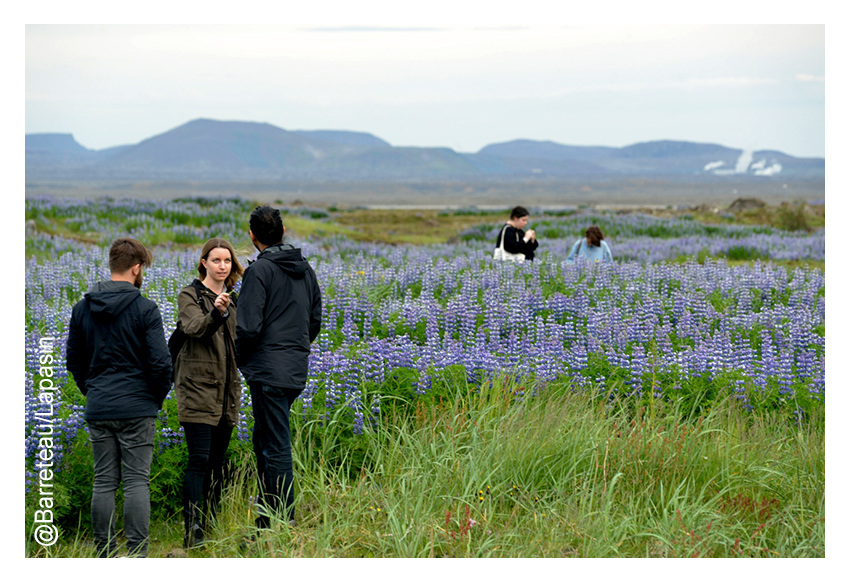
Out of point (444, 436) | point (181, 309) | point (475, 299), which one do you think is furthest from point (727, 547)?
point (475, 299)

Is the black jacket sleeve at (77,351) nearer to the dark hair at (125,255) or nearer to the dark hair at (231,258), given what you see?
the dark hair at (125,255)

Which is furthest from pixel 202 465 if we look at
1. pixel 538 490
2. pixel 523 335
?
pixel 523 335

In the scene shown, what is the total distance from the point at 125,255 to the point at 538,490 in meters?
3.26

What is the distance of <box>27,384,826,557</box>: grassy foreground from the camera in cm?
487

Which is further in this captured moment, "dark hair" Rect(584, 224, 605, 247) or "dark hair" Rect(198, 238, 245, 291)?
"dark hair" Rect(584, 224, 605, 247)

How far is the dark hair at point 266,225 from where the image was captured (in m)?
5.05

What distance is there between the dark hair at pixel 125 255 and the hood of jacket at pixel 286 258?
0.75 metres

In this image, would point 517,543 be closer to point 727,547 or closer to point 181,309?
point 727,547

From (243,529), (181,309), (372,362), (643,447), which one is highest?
(181,309)

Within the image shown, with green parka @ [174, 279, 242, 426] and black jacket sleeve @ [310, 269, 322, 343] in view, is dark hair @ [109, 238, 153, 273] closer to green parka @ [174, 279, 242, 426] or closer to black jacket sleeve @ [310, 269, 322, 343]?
green parka @ [174, 279, 242, 426]

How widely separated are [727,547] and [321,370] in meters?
3.47

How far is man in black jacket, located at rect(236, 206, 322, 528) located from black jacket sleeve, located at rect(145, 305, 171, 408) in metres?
0.46

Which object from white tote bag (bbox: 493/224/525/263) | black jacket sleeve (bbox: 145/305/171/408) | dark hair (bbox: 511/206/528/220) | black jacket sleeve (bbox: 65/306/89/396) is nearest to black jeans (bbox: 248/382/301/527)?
black jacket sleeve (bbox: 145/305/171/408)

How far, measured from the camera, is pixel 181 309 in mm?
4988
